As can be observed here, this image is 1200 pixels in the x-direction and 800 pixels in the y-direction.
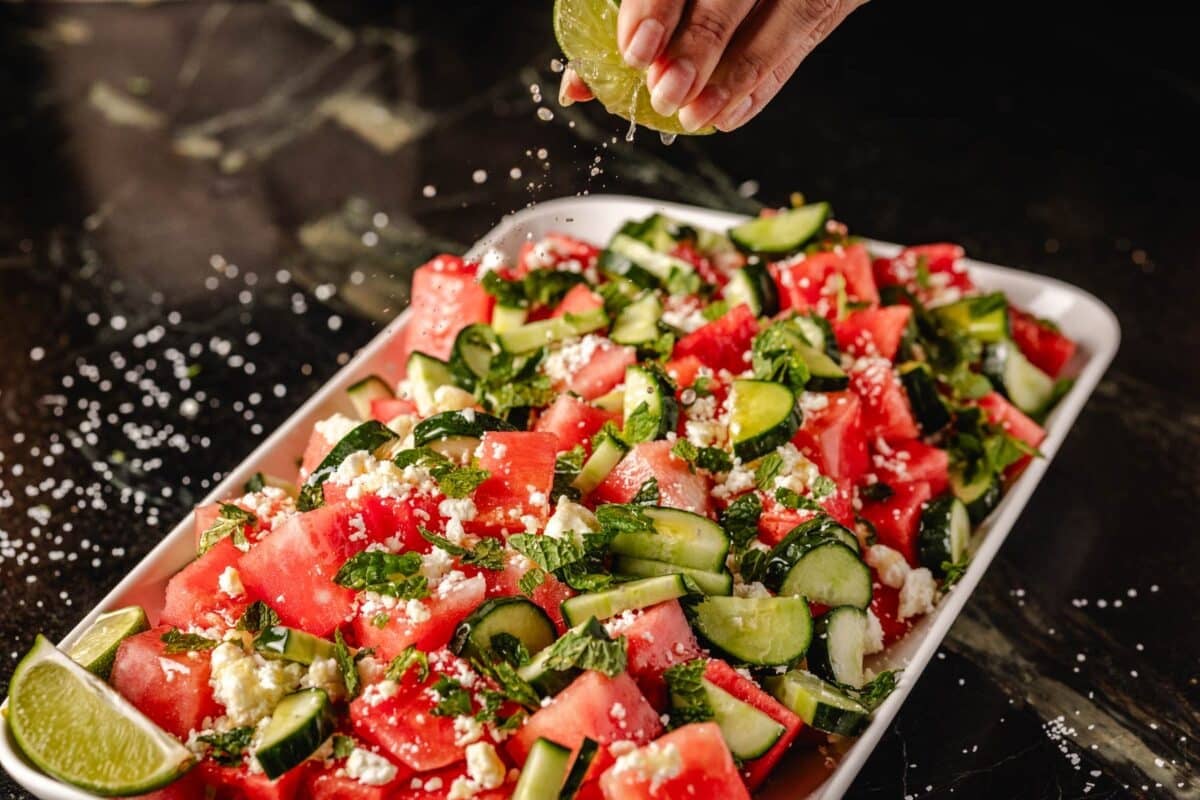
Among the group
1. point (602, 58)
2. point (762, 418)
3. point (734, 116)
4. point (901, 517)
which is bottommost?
point (901, 517)

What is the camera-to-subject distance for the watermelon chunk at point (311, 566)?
1.91 m

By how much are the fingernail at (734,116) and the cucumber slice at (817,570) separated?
715 millimetres

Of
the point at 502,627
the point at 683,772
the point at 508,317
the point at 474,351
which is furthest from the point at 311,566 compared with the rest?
the point at 508,317

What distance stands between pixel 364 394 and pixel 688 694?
3.68ft

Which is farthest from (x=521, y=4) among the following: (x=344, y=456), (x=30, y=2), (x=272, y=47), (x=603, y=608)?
(x=603, y=608)

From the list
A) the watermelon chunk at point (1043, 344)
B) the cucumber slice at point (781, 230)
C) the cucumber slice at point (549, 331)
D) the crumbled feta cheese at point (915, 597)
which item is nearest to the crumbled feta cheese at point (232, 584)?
the cucumber slice at point (549, 331)

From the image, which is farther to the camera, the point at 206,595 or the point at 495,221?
the point at 495,221

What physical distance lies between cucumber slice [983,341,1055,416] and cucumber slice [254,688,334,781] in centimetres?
165

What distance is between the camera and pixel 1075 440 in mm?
3018

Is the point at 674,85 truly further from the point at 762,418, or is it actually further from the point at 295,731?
the point at 295,731

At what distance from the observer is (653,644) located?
1844 millimetres

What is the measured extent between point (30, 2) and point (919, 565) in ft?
13.6

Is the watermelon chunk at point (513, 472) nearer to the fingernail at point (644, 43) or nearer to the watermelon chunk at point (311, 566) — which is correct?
the watermelon chunk at point (311, 566)

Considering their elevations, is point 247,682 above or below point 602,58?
below
